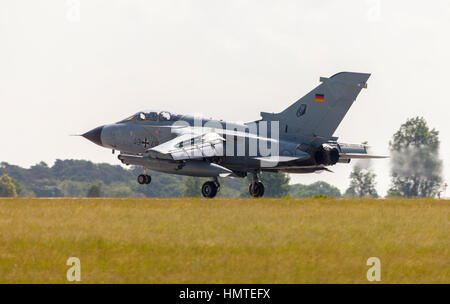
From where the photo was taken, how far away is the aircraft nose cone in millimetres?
35812

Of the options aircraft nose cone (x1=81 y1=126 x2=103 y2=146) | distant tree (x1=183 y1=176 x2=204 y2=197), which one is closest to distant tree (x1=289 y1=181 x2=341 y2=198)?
distant tree (x1=183 y1=176 x2=204 y2=197)

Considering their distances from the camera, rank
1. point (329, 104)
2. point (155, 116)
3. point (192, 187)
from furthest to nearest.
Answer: point (192, 187)
point (155, 116)
point (329, 104)

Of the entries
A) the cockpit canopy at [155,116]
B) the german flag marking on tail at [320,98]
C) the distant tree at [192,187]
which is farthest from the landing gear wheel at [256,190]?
the distant tree at [192,187]

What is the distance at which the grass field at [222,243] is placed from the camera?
583 inches

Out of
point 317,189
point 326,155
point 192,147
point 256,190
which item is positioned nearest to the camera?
point 326,155

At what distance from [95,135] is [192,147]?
23.4ft

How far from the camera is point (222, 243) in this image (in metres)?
17.2

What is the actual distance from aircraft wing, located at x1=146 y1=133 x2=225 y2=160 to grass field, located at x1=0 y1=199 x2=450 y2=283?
18.0 feet

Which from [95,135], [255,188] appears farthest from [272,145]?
[95,135]

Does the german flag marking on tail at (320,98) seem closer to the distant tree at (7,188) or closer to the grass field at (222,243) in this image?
the grass field at (222,243)

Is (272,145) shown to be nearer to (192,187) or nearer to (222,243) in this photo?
(222,243)

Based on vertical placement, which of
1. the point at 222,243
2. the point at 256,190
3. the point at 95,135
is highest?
the point at 95,135

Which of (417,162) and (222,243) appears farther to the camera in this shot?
(417,162)
